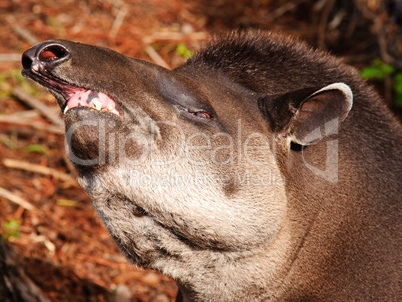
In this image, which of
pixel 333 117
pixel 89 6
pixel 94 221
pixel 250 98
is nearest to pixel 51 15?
pixel 89 6

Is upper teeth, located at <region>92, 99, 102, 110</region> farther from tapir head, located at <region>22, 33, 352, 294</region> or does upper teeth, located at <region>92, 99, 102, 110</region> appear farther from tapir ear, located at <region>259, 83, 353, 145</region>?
tapir ear, located at <region>259, 83, 353, 145</region>

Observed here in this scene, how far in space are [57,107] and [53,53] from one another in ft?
8.87

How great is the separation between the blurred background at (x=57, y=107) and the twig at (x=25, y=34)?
0.05ft

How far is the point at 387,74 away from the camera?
20.4 feet

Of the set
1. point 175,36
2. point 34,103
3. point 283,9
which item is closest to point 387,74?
point 283,9

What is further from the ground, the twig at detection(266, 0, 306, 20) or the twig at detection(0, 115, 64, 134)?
the twig at detection(266, 0, 306, 20)

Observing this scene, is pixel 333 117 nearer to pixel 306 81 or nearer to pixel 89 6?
pixel 306 81

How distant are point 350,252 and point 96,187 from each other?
149 cm

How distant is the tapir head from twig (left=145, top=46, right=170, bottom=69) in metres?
3.62

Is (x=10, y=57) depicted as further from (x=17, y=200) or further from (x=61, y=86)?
(x=61, y=86)

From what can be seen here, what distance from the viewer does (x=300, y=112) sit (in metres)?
2.83

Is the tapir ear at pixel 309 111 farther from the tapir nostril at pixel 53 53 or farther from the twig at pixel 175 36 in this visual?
the twig at pixel 175 36

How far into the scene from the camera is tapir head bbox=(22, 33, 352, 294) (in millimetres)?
2418

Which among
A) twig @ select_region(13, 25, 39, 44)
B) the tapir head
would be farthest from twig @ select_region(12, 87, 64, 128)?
→ the tapir head
